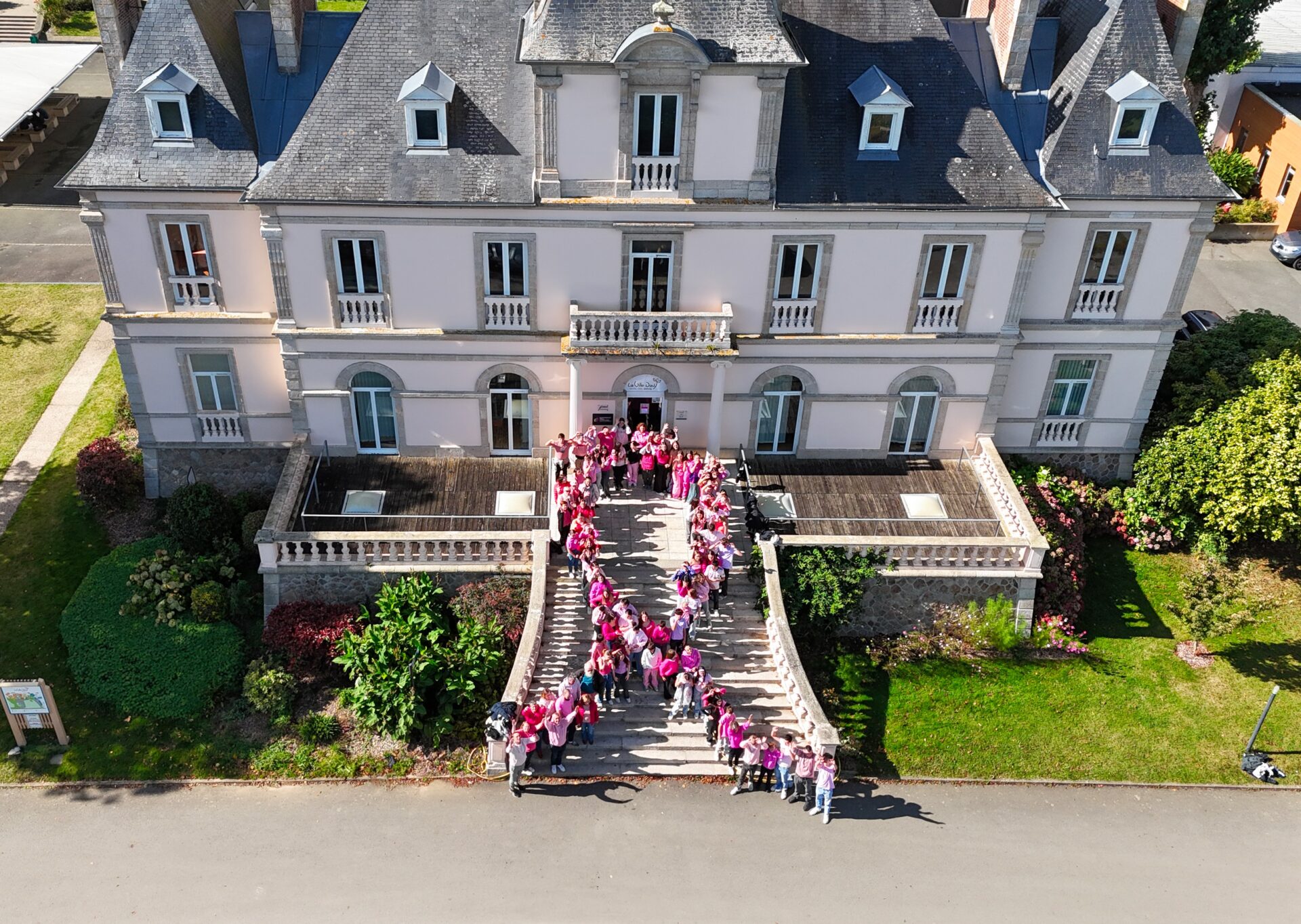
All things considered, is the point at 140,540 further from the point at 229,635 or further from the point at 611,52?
the point at 611,52

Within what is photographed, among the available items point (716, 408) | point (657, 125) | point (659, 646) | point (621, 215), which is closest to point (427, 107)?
point (621, 215)

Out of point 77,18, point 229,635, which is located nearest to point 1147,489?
point 229,635

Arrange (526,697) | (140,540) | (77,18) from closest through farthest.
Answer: (526,697) → (140,540) → (77,18)

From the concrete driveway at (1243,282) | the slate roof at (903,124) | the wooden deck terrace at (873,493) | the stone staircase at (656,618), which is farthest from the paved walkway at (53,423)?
the concrete driveway at (1243,282)

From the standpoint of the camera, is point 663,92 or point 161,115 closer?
point 663,92

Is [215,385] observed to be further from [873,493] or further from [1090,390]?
[1090,390]

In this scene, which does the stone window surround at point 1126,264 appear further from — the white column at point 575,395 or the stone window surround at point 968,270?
the white column at point 575,395
